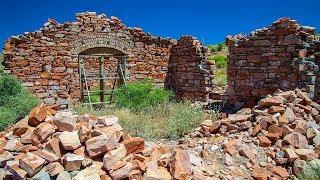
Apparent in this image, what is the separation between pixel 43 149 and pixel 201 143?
101 inches

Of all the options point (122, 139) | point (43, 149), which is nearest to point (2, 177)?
point (43, 149)

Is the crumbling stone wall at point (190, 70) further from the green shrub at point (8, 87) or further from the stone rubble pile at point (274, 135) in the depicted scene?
the green shrub at point (8, 87)

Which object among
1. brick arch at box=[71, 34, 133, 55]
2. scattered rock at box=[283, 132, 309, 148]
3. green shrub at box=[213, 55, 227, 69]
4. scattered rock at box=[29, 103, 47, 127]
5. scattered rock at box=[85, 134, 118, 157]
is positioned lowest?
scattered rock at box=[283, 132, 309, 148]

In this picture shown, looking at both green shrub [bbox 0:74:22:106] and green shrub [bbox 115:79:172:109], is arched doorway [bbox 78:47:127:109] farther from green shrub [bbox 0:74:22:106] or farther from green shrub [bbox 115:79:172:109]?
green shrub [bbox 0:74:22:106]

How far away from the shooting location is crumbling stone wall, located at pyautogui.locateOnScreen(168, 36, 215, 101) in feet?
38.4

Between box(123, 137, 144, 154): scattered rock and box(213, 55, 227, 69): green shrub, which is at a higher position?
box(213, 55, 227, 69): green shrub

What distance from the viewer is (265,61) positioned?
365 inches

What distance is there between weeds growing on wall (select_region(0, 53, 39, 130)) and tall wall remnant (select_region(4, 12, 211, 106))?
648 mm

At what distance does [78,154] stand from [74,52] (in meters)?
7.49

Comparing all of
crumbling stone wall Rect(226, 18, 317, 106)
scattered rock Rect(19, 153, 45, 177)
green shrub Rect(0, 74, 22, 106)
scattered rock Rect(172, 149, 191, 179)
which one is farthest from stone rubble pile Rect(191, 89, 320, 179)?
green shrub Rect(0, 74, 22, 106)

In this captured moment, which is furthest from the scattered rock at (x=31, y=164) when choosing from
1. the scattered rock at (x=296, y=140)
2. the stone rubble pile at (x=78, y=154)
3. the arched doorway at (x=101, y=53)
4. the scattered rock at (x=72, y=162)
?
the arched doorway at (x=101, y=53)

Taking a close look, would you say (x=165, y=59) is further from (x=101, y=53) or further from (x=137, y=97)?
(x=137, y=97)

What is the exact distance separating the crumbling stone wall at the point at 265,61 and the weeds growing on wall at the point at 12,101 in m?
5.36

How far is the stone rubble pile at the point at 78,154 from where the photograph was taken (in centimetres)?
459
